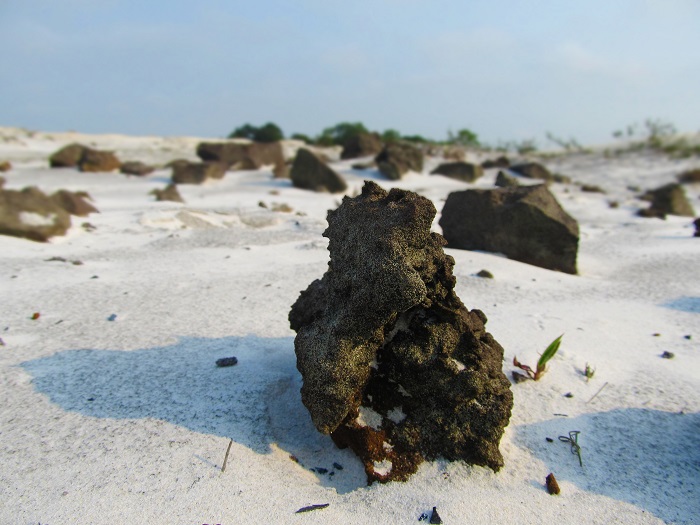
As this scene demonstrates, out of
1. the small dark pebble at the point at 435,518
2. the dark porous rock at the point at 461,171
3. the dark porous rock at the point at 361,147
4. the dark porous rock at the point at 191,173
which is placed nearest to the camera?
the small dark pebble at the point at 435,518

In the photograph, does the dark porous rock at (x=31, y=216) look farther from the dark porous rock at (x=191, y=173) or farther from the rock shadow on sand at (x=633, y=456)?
the rock shadow on sand at (x=633, y=456)

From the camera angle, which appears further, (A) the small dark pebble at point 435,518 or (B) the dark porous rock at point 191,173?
(B) the dark porous rock at point 191,173

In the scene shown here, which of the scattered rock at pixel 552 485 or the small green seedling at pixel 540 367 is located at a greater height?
the small green seedling at pixel 540 367

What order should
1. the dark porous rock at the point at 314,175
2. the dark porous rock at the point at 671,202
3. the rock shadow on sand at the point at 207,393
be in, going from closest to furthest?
the rock shadow on sand at the point at 207,393 < the dark porous rock at the point at 671,202 < the dark porous rock at the point at 314,175

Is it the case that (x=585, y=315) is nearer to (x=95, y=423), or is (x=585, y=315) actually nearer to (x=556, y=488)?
(x=556, y=488)

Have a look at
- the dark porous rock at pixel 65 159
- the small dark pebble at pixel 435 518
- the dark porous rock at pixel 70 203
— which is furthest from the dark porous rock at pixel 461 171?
the small dark pebble at pixel 435 518

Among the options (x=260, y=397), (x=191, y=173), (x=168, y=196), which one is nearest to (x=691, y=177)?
(x=191, y=173)

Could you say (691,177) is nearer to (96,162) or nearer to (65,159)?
(96,162)

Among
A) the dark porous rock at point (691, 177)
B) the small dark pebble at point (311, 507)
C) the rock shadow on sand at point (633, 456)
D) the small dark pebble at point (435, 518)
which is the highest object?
the small dark pebble at point (311, 507)
